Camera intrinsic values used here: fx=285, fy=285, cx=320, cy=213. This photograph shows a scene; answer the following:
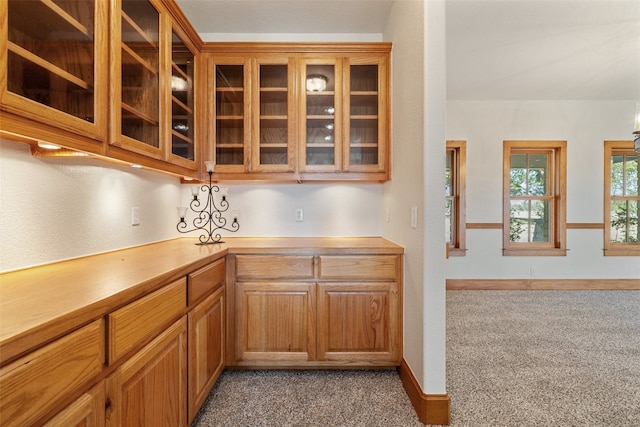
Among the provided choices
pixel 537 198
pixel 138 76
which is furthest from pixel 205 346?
pixel 537 198

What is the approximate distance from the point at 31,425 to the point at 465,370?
7.74 feet

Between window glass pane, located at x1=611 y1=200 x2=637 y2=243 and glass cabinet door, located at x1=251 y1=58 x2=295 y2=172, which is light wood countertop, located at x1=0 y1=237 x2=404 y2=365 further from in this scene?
window glass pane, located at x1=611 y1=200 x2=637 y2=243

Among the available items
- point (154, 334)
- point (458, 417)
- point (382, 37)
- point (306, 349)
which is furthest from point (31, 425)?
point (382, 37)

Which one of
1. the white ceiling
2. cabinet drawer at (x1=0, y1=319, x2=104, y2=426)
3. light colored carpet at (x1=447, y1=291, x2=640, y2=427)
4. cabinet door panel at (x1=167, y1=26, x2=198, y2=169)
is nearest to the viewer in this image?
cabinet drawer at (x1=0, y1=319, x2=104, y2=426)

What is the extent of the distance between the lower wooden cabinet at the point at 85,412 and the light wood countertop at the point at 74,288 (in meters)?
0.21

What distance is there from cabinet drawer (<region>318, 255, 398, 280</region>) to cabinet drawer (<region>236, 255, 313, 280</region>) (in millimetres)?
111

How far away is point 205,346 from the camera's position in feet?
5.26

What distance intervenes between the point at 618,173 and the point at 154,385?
6430 mm

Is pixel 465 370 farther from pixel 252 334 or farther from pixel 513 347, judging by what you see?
pixel 252 334

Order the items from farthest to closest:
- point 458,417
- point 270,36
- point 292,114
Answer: point 270,36, point 292,114, point 458,417

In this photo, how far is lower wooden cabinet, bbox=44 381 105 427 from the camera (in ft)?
2.37

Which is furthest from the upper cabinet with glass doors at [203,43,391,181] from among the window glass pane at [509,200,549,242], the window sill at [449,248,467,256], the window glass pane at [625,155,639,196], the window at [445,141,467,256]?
the window glass pane at [625,155,639,196]

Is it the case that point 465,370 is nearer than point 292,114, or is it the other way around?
point 465,370

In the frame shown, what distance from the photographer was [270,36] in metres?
2.64
